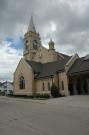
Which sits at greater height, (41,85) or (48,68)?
(48,68)

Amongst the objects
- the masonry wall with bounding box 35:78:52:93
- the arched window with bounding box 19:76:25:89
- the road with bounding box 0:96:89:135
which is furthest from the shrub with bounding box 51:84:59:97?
the road with bounding box 0:96:89:135

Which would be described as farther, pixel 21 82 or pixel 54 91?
pixel 21 82

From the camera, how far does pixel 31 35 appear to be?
69.0 metres

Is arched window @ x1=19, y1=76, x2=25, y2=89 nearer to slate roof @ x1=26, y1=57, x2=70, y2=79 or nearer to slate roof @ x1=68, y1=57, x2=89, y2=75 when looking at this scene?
slate roof @ x1=26, y1=57, x2=70, y2=79

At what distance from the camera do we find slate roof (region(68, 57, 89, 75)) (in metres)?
31.1

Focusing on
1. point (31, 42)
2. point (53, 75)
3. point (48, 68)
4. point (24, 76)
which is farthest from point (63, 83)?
point (31, 42)

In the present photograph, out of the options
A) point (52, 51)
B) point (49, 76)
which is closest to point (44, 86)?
point (49, 76)

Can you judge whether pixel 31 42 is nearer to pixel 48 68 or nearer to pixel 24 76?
pixel 24 76

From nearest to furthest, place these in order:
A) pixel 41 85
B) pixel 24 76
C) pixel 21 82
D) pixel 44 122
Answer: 1. pixel 44 122
2. pixel 41 85
3. pixel 24 76
4. pixel 21 82

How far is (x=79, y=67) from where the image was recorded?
1314 inches

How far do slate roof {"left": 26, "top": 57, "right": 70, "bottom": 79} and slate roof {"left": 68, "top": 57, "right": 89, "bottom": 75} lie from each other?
217 cm

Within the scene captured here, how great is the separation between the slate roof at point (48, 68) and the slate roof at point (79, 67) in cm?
217

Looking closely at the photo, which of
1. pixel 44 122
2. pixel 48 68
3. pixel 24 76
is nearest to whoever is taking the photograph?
pixel 44 122

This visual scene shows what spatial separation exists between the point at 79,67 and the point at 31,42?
124 feet
